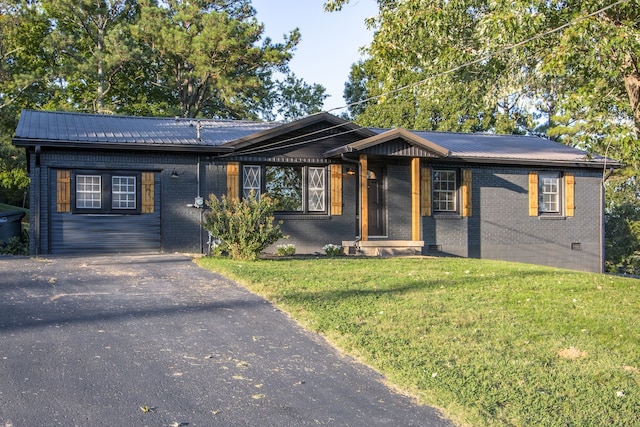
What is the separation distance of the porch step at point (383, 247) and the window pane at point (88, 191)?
621cm

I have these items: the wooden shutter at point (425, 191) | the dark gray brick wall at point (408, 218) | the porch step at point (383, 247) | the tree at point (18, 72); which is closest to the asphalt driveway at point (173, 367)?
the dark gray brick wall at point (408, 218)

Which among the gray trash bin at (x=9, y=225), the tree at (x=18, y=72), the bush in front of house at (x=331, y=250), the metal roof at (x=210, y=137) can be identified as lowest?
the bush in front of house at (x=331, y=250)

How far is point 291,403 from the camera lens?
4250 mm

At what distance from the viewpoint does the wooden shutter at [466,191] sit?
16.5 metres

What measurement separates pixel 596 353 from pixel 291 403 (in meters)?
3.16

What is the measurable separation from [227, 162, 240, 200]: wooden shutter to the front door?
147 inches

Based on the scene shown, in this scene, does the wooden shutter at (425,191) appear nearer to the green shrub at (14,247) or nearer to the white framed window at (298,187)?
the white framed window at (298,187)

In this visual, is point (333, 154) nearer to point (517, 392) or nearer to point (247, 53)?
point (517, 392)

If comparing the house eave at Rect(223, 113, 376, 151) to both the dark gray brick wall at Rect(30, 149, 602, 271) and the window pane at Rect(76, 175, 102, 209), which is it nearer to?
the dark gray brick wall at Rect(30, 149, 602, 271)

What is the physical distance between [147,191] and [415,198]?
6781 mm

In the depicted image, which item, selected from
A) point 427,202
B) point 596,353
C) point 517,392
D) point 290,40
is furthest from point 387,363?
point 290,40

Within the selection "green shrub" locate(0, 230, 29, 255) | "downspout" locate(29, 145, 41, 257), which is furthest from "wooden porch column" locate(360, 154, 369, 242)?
"green shrub" locate(0, 230, 29, 255)

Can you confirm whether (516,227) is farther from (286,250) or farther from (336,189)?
(286,250)

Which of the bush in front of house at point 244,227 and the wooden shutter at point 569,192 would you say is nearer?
the bush in front of house at point 244,227
